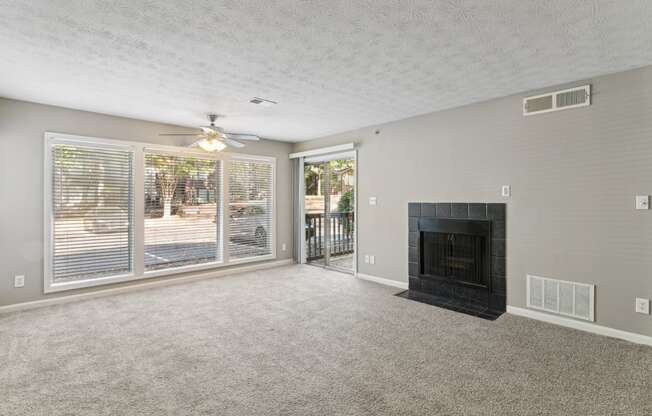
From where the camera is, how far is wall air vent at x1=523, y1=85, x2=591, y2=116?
331 cm

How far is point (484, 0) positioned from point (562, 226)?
254 cm

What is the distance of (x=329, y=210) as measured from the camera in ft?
21.5

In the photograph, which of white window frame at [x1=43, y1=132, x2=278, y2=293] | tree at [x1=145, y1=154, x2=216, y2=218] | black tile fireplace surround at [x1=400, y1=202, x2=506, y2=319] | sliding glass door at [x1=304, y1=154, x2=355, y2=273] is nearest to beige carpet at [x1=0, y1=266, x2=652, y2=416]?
black tile fireplace surround at [x1=400, y1=202, x2=506, y2=319]

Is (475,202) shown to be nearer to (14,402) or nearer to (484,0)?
(484,0)

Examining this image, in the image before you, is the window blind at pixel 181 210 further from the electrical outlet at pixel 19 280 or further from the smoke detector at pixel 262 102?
the smoke detector at pixel 262 102

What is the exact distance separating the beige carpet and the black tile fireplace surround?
43 cm

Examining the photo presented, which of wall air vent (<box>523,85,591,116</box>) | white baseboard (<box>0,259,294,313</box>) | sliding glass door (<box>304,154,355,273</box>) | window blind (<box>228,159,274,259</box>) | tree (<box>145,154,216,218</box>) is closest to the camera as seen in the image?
wall air vent (<box>523,85,591,116</box>)

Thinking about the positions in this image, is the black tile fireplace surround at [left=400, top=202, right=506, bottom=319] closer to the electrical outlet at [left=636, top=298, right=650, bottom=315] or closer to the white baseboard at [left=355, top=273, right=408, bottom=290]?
the white baseboard at [left=355, top=273, right=408, bottom=290]

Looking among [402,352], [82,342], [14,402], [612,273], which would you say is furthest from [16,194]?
[612,273]

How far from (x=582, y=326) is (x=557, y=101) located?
231 cm

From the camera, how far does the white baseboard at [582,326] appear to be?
120 inches

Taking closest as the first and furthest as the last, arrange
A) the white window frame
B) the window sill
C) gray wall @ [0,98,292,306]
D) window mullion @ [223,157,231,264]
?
gray wall @ [0,98,292,306], the white window frame, the window sill, window mullion @ [223,157,231,264]

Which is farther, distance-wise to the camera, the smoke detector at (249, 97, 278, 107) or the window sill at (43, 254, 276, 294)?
the window sill at (43, 254, 276, 294)

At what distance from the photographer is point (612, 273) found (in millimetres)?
3180
